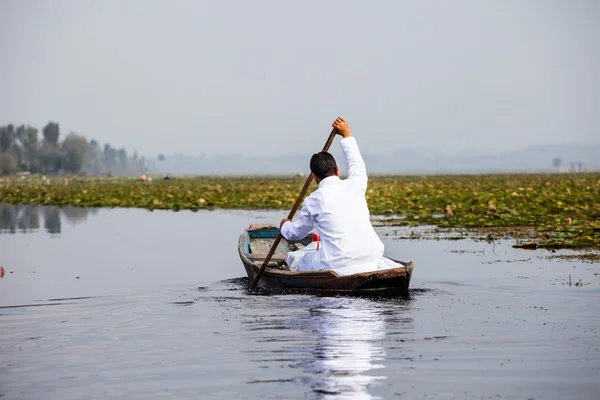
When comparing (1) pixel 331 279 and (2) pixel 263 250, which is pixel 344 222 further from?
(2) pixel 263 250

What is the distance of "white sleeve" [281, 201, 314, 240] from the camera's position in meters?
11.0

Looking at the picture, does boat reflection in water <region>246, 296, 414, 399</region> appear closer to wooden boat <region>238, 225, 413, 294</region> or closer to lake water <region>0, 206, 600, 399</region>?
lake water <region>0, 206, 600, 399</region>

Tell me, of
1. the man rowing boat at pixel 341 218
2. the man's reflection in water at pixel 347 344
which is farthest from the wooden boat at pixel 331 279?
the man's reflection in water at pixel 347 344

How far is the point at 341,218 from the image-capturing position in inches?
423

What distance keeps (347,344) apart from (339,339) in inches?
9.5

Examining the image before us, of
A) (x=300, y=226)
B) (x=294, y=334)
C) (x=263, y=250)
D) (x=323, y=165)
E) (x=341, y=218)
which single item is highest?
(x=323, y=165)

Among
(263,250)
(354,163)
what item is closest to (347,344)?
(354,163)

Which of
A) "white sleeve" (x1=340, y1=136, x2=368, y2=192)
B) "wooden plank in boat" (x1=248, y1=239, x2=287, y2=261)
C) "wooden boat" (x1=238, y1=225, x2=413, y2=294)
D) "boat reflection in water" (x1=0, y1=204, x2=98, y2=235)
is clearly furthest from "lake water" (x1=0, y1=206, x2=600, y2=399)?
"boat reflection in water" (x1=0, y1=204, x2=98, y2=235)

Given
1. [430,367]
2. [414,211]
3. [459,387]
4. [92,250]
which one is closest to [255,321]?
[430,367]

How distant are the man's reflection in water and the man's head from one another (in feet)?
4.79

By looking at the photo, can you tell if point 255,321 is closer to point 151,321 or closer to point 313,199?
point 151,321

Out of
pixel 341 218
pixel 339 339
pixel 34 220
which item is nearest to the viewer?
pixel 339 339

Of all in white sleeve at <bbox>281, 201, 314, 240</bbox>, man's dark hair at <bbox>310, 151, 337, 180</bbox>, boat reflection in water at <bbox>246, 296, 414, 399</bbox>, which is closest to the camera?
boat reflection in water at <bbox>246, 296, 414, 399</bbox>

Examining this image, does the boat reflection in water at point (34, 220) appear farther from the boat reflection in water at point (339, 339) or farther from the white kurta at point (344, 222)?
the boat reflection in water at point (339, 339)
